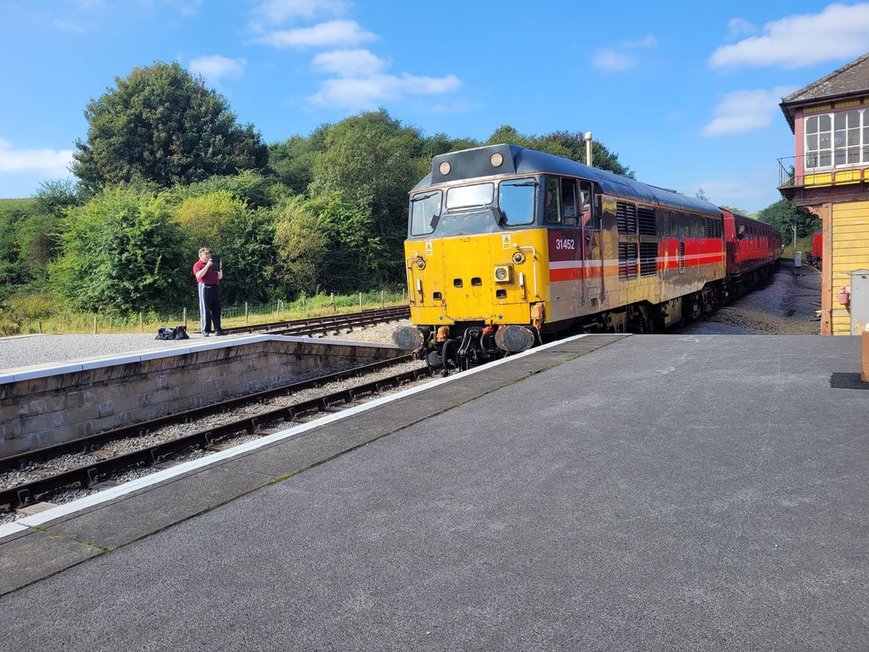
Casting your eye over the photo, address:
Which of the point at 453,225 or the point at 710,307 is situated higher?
the point at 453,225

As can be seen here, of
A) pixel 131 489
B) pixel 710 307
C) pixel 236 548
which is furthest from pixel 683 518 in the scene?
pixel 710 307

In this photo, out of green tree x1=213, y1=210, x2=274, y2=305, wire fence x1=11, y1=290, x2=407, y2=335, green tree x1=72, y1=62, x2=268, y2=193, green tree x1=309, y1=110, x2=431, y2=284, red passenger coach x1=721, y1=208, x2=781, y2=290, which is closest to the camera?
wire fence x1=11, y1=290, x2=407, y2=335

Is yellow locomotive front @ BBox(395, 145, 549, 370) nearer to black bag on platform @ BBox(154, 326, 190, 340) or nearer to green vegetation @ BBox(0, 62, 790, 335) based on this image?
black bag on platform @ BBox(154, 326, 190, 340)

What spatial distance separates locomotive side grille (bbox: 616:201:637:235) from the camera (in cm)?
1191

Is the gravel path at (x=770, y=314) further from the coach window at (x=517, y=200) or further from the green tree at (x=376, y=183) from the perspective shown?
the green tree at (x=376, y=183)

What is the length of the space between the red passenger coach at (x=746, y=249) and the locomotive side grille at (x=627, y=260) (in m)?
11.8

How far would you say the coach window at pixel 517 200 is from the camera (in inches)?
376

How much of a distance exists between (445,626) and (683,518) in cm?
162

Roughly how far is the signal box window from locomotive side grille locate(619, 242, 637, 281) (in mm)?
3613

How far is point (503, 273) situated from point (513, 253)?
333mm

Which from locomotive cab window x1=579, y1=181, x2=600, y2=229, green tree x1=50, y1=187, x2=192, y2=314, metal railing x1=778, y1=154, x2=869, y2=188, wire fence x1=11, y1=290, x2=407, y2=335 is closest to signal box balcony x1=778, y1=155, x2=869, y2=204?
metal railing x1=778, y1=154, x2=869, y2=188

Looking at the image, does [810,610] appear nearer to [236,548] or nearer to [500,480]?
[500,480]

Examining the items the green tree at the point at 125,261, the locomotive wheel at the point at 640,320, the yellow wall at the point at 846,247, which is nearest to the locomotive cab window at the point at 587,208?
the locomotive wheel at the point at 640,320

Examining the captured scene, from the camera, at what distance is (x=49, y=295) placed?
32750 mm
